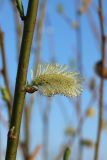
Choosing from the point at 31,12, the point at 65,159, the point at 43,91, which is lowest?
the point at 65,159

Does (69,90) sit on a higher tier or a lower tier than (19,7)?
lower

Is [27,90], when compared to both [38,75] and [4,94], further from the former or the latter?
[4,94]

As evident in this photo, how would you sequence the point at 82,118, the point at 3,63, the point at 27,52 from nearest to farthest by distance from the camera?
the point at 27,52, the point at 3,63, the point at 82,118

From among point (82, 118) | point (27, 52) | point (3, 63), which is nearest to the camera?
point (27, 52)

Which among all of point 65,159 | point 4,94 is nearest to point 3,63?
point 4,94
